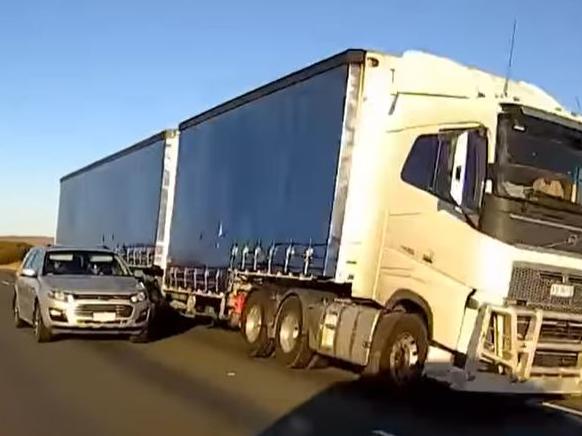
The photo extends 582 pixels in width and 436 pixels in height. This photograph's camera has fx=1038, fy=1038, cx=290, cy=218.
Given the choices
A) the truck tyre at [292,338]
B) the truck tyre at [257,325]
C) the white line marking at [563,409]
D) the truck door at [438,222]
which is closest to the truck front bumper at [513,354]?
the truck door at [438,222]

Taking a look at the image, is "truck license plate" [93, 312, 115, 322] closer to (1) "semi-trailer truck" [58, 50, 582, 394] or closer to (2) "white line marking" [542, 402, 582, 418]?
(1) "semi-trailer truck" [58, 50, 582, 394]

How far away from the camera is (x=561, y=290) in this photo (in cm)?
1166

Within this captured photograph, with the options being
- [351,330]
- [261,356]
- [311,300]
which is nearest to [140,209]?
[261,356]

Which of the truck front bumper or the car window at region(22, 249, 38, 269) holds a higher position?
the truck front bumper

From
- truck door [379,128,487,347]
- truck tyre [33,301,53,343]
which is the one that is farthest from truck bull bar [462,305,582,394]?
truck tyre [33,301,53,343]

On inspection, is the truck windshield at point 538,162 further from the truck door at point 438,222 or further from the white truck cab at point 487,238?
the truck door at point 438,222

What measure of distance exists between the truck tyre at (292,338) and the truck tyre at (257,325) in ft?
1.84

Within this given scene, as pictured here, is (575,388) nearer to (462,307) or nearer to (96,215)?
(462,307)

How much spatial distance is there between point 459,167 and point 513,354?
206 centimetres

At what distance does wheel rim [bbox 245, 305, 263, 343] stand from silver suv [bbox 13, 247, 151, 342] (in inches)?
70.0

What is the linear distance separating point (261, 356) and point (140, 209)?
937 centimetres

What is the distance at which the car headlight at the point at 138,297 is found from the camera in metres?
16.9

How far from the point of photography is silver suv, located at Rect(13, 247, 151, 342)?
16609 mm

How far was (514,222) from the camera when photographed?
11.1 metres
